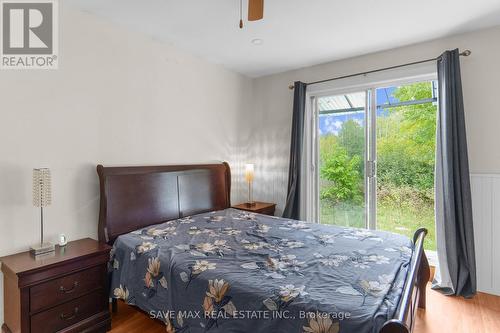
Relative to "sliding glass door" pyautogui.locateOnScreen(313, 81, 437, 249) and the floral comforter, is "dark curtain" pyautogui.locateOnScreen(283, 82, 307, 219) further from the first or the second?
the floral comforter

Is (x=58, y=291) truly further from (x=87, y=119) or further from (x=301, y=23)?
(x=301, y=23)

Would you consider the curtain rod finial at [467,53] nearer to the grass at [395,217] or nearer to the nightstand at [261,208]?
the grass at [395,217]

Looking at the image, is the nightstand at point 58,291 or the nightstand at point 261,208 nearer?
the nightstand at point 58,291

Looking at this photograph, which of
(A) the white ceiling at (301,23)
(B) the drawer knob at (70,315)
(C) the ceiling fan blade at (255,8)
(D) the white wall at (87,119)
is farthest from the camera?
(A) the white ceiling at (301,23)

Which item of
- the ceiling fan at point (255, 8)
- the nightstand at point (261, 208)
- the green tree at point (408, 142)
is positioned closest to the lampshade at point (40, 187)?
the ceiling fan at point (255, 8)

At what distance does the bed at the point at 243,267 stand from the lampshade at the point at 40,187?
434mm

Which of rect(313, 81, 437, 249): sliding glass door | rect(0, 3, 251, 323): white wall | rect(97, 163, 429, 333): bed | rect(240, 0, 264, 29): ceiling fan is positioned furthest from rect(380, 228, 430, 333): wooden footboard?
rect(0, 3, 251, 323): white wall

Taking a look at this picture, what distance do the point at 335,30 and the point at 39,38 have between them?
8.46 feet

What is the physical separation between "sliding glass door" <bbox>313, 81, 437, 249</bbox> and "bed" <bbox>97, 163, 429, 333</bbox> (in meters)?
1.11

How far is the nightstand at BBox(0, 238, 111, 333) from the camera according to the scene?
1.71 m

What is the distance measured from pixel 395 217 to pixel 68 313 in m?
3.34

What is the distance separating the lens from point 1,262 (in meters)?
1.88

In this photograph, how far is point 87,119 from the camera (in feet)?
7.90

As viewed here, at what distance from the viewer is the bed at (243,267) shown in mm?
1280
